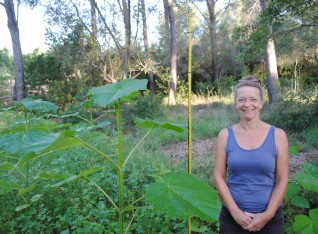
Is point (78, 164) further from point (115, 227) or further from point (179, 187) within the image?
point (179, 187)

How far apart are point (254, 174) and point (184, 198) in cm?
73

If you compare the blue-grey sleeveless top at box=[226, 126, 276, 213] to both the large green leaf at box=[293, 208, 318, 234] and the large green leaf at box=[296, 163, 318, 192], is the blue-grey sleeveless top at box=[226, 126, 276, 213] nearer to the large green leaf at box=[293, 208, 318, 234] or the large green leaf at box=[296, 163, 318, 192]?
the large green leaf at box=[296, 163, 318, 192]

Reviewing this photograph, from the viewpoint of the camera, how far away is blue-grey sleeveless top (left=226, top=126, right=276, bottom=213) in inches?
58.5

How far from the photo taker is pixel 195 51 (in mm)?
16578

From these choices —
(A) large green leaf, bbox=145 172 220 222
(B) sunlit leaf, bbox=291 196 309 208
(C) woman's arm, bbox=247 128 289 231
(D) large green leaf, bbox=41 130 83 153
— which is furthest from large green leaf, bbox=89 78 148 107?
(B) sunlit leaf, bbox=291 196 309 208

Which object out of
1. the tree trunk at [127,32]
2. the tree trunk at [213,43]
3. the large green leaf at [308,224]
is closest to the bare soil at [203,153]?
the large green leaf at [308,224]

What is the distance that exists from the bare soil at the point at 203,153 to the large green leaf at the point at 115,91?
2.95m

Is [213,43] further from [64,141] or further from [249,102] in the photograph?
[64,141]

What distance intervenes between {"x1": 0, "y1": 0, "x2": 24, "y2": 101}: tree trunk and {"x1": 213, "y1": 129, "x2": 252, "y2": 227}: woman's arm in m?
12.6

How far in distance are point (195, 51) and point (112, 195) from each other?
14.7 m

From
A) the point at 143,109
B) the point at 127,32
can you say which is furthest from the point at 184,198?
the point at 127,32

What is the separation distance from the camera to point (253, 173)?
150 centimetres

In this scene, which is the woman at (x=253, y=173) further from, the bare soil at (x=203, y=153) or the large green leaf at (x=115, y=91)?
the bare soil at (x=203, y=153)

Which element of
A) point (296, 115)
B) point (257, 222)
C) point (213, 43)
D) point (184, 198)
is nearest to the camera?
point (184, 198)
